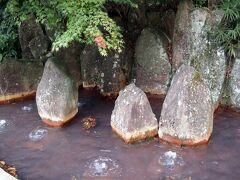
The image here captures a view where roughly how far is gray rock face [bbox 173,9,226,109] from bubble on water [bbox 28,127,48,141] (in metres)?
3.82

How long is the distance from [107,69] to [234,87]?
317 centimetres

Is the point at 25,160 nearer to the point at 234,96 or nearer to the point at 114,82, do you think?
the point at 114,82

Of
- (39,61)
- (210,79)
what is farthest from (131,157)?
(39,61)

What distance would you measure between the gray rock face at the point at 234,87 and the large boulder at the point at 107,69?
8.40ft

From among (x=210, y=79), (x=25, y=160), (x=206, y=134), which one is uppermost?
(x=210, y=79)

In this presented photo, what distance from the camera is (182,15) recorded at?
9258 mm

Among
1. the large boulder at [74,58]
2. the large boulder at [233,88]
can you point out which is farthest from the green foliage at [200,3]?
the large boulder at [74,58]

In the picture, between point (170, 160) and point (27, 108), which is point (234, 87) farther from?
point (27, 108)

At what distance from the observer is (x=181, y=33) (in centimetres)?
938

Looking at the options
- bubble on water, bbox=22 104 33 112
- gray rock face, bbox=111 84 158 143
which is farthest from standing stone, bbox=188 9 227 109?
bubble on water, bbox=22 104 33 112

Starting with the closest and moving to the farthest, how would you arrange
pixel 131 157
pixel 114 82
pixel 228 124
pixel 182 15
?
pixel 131 157 → pixel 228 124 → pixel 182 15 → pixel 114 82

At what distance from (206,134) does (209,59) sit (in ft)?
7.00

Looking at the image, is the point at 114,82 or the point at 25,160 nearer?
the point at 25,160

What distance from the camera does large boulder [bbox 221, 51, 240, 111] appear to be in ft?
29.5
